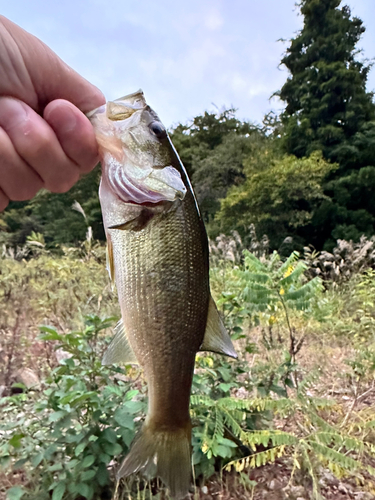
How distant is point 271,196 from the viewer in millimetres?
12867

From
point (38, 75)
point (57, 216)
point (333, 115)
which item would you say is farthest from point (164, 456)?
point (57, 216)

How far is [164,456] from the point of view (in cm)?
112

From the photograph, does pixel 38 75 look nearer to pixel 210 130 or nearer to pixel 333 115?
pixel 333 115

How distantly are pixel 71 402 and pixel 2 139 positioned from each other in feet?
3.46

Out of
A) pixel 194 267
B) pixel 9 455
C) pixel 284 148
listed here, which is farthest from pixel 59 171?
pixel 284 148

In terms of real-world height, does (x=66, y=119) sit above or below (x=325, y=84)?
below

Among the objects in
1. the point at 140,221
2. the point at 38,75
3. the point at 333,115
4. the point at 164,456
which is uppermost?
the point at 333,115

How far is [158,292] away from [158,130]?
52 cm

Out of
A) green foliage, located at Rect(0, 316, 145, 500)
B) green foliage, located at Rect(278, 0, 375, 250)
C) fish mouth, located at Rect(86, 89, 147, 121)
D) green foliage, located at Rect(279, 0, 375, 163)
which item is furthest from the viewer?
green foliage, located at Rect(279, 0, 375, 163)

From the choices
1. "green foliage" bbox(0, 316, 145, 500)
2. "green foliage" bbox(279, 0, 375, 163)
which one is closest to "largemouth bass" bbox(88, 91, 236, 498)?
"green foliage" bbox(0, 316, 145, 500)

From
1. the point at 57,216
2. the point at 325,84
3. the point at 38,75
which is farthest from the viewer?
the point at 57,216

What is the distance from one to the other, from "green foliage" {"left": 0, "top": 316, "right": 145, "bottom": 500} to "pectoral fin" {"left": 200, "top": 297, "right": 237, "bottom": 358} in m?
0.67

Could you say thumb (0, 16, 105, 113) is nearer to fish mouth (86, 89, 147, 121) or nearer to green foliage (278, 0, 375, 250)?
fish mouth (86, 89, 147, 121)

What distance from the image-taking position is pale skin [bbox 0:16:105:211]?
109 centimetres
